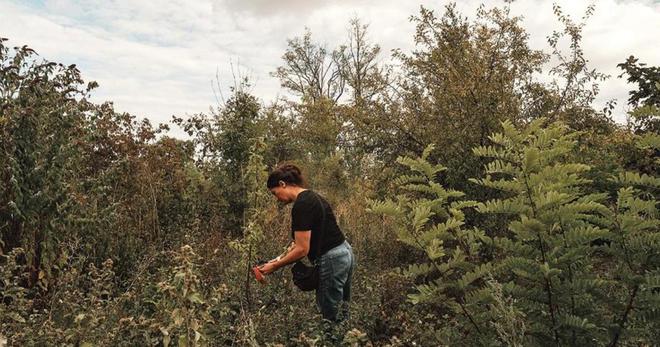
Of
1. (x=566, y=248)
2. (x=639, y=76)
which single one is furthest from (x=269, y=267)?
(x=639, y=76)

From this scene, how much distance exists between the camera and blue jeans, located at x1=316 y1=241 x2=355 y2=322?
14.0 ft

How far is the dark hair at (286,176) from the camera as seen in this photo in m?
4.44

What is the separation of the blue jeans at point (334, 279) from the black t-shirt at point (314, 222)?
2.6 inches

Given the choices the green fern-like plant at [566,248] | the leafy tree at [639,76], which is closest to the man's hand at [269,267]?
the green fern-like plant at [566,248]

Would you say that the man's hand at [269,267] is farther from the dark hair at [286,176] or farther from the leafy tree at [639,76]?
the leafy tree at [639,76]

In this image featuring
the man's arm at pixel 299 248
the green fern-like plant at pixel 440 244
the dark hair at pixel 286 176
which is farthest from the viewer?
the dark hair at pixel 286 176

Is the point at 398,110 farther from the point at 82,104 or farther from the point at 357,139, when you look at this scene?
the point at 82,104

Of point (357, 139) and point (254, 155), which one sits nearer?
point (254, 155)

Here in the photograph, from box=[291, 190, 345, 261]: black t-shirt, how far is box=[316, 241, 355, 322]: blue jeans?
0.07 metres

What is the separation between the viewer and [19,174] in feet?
16.5

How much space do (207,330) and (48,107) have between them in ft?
9.77

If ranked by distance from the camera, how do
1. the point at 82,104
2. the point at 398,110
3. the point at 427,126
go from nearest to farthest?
the point at 82,104, the point at 427,126, the point at 398,110

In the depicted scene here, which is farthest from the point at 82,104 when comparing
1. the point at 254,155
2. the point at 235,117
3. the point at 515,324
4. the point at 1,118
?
the point at 515,324

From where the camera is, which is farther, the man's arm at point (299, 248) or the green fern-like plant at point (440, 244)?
the man's arm at point (299, 248)
